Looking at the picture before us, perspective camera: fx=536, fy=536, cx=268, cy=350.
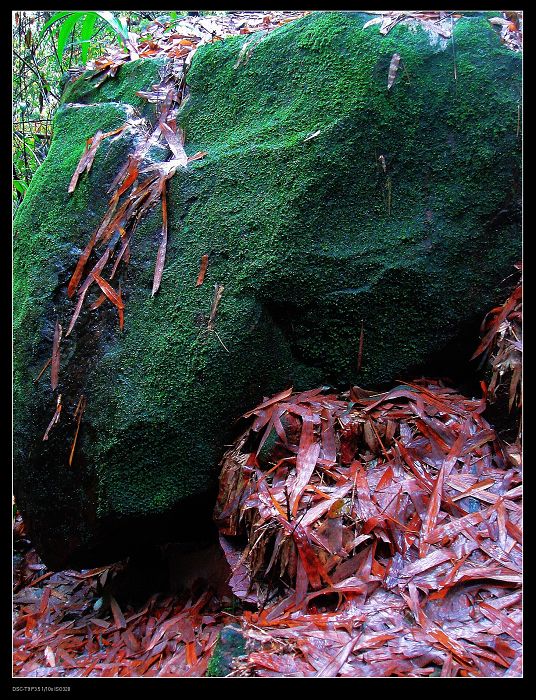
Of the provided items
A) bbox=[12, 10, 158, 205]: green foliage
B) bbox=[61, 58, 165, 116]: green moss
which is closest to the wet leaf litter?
bbox=[61, 58, 165, 116]: green moss

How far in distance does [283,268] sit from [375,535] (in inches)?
42.6

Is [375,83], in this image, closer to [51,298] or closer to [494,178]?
[494,178]

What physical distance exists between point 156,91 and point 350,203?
1.20m

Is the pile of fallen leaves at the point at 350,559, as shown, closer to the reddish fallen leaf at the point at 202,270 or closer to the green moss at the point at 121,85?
the reddish fallen leaf at the point at 202,270

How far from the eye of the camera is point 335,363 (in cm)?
236

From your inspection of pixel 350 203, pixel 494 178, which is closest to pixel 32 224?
pixel 350 203

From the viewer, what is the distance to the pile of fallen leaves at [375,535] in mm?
1437

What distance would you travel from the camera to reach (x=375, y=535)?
1734 millimetres

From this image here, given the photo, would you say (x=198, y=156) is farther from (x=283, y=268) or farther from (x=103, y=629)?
(x=103, y=629)

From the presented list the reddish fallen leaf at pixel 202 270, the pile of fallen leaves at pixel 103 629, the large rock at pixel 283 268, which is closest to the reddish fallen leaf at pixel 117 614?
the pile of fallen leaves at pixel 103 629

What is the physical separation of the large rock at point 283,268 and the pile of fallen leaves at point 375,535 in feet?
0.75

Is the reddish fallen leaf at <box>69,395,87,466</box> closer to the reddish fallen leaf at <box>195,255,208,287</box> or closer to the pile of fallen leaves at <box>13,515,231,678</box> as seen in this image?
the reddish fallen leaf at <box>195,255,208,287</box>

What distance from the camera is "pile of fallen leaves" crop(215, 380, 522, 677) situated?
4.71ft

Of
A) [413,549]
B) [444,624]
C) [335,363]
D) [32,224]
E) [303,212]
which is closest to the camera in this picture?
[444,624]
